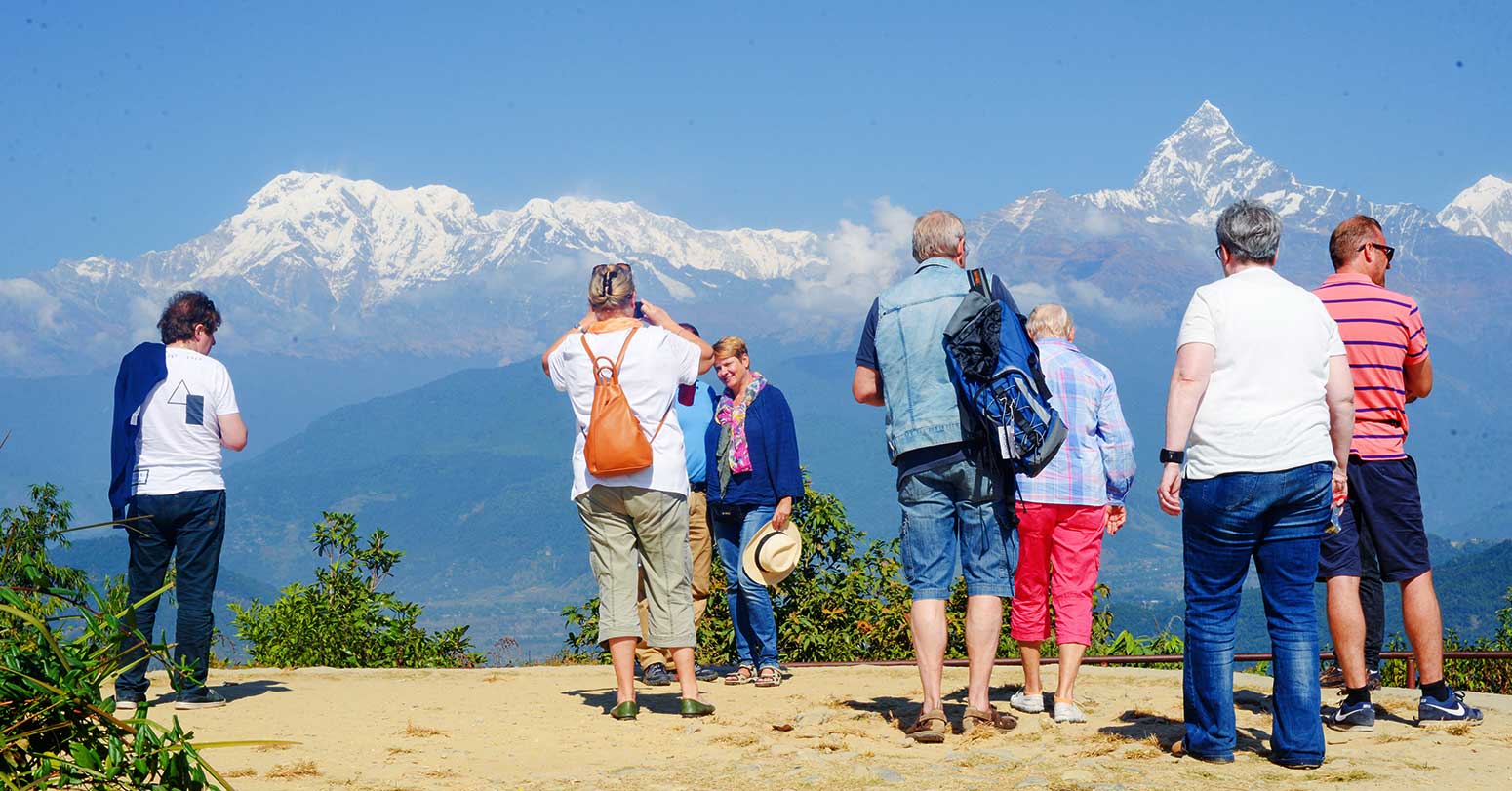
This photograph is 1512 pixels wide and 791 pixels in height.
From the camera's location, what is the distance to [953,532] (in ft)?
19.3

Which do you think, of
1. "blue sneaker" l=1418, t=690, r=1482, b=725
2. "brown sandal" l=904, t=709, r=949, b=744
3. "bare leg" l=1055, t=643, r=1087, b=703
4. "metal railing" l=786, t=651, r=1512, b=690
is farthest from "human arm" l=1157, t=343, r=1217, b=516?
"metal railing" l=786, t=651, r=1512, b=690

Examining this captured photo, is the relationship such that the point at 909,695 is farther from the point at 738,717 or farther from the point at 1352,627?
the point at 1352,627

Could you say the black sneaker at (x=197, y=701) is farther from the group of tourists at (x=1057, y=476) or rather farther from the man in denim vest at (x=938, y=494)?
the man in denim vest at (x=938, y=494)

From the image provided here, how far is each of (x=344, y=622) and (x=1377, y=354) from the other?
23.8 ft

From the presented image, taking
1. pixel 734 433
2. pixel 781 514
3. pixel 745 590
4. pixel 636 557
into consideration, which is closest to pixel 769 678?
pixel 745 590

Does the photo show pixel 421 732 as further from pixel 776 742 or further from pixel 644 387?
pixel 644 387

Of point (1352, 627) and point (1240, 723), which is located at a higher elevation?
point (1352, 627)

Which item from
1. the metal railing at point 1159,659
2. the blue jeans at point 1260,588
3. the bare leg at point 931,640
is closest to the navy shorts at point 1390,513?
the blue jeans at point 1260,588

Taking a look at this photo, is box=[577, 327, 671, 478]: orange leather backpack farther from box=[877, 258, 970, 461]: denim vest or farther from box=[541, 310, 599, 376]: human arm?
box=[877, 258, 970, 461]: denim vest

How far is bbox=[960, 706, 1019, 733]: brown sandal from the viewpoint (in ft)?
19.0

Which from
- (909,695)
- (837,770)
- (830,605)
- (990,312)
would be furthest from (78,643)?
(830,605)

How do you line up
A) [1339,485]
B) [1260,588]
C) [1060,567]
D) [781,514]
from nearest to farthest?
[1260,588] < [1339,485] < [1060,567] < [781,514]

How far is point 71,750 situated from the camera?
2623 mm

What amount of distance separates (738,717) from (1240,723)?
2.28 m
